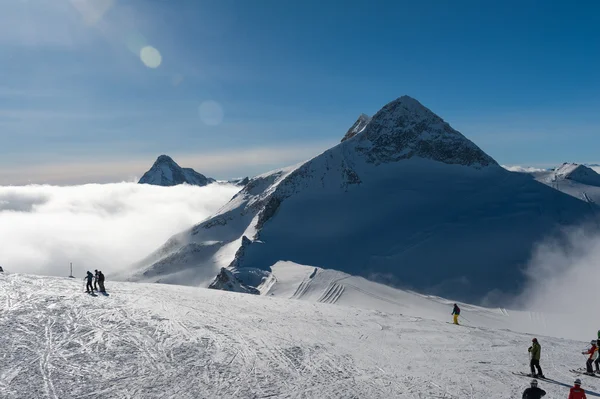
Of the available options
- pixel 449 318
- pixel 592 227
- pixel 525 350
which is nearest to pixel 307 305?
pixel 525 350

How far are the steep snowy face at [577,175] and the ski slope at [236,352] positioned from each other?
110058mm

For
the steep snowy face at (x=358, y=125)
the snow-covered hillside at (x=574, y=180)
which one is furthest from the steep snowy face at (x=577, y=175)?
the steep snowy face at (x=358, y=125)

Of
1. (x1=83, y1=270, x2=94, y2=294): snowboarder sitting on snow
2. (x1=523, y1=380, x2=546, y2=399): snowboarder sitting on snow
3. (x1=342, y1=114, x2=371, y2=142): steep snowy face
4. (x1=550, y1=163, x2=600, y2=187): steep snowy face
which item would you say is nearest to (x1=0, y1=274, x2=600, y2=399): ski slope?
(x1=83, y1=270, x2=94, y2=294): snowboarder sitting on snow

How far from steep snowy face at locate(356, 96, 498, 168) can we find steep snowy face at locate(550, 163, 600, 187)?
18.5 metres

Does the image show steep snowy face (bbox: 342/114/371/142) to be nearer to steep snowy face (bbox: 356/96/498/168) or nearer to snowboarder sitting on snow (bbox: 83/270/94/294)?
steep snowy face (bbox: 356/96/498/168)

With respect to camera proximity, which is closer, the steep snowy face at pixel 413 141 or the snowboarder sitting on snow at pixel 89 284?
the snowboarder sitting on snow at pixel 89 284

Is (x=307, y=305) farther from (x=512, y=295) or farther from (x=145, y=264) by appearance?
(x=145, y=264)

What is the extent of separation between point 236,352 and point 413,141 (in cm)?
11179

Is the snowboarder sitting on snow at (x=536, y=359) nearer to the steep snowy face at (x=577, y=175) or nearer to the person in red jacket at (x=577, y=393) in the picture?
the person in red jacket at (x=577, y=393)

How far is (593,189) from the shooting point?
10362 centimetres

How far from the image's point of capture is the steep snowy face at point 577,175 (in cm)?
11188

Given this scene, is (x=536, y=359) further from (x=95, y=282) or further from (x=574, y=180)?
(x=574, y=180)

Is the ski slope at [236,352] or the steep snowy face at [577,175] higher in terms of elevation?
the steep snowy face at [577,175]

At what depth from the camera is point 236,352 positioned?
50.4 feet
